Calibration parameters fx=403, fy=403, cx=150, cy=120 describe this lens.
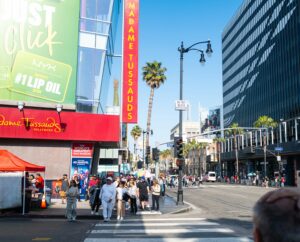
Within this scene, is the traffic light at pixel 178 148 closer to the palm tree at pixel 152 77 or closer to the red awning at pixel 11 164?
the red awning at pixel 11 164

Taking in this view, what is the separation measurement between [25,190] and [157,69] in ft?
115

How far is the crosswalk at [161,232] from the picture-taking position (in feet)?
36.1

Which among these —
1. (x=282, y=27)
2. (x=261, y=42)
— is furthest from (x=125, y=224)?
(x=261, y=42)

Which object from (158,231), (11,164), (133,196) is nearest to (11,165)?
(11,164)

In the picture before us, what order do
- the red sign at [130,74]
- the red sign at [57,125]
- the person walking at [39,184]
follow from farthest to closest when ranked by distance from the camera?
the red sign at [130,74]
the red sign at [57,125]
the person walking at [39,184]

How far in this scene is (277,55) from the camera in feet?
268

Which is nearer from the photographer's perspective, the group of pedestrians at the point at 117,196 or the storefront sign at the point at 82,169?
the group of pedestrians at the point at 117,196

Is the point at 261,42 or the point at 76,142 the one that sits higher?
the point at 261,42

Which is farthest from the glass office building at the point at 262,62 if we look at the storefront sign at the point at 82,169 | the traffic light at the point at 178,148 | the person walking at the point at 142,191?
the person walking at the point at 142,191

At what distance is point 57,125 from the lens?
25.5 metres

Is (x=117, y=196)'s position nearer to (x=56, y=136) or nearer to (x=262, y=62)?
(x=56, y=136)

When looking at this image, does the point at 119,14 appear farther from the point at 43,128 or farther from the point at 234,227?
the point at 234,227

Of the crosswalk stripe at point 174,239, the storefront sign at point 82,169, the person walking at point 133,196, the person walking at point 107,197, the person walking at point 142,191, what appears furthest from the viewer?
the storefront sign at point 82,169

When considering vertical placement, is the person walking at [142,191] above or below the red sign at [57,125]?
below
